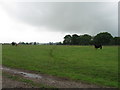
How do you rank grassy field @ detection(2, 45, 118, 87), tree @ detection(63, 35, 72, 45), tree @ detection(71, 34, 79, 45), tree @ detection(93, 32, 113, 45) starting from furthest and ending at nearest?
tree @ detection(63, 35, 72, 45), tree @ detection(71, 34, 79, 45), tree @ detection(93, 32, 113, 45), grassy field @ detection(2, 45, 118, 87)

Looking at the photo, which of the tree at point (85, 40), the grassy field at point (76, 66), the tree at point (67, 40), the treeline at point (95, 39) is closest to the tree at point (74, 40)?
the treeline at point (95, 39)

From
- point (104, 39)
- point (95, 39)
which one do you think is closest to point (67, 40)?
point (95, 39)

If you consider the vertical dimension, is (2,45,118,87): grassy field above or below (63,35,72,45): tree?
below

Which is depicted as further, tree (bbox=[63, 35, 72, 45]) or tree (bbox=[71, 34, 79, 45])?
tree (bbox=[63, 35, 72, 45])

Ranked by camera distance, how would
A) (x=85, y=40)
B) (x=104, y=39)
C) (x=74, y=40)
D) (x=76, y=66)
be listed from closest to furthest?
(x=76, y=66) → (x=104, y=39) → (x=85, y=40) → (x=74, y=40)

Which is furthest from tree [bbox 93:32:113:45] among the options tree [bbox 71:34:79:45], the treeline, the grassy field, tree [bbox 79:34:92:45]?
the grassy field

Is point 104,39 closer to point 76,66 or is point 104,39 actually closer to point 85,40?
point 85,40

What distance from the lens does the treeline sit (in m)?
152

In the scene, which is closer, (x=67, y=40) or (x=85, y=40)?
(x=85, y=40)

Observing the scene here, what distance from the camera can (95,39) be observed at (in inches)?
6304

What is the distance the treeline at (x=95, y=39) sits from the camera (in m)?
152

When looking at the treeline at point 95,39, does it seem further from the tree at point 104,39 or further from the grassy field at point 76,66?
the grassy field at point 76,66

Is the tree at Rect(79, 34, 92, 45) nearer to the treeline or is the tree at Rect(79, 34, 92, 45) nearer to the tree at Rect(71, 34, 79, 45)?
the treeline

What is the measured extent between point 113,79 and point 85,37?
510 ft
